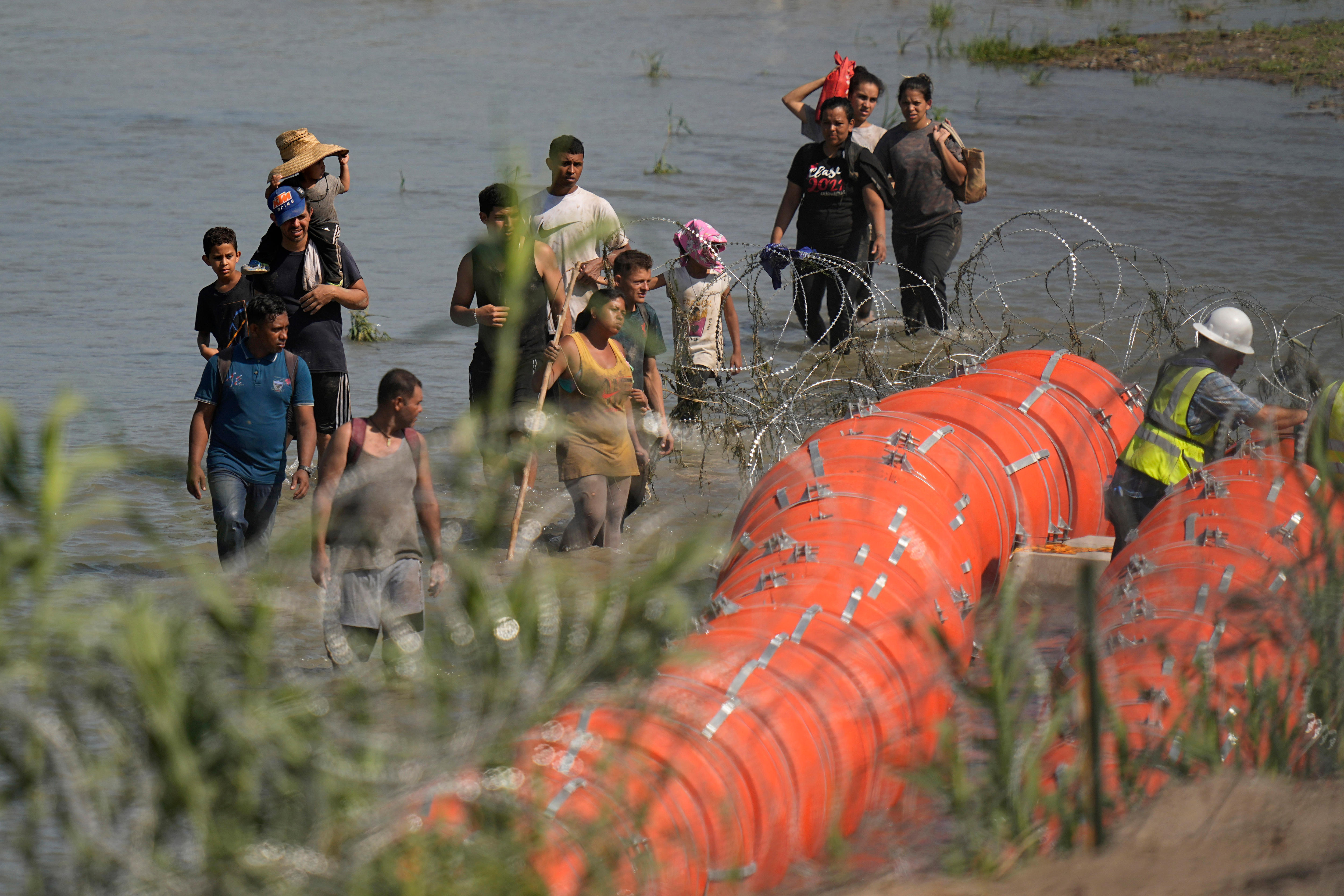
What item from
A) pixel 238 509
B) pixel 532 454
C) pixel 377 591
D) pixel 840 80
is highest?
pixel 840 80

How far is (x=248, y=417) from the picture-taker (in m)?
6.42

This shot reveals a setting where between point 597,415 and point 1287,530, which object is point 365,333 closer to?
point 597,415

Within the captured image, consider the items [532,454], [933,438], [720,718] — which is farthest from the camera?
[933,438]

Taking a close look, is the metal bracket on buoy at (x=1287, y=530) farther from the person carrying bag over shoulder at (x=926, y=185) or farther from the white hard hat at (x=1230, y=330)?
the person carrying bag over shoulder at (x=926, y=185)

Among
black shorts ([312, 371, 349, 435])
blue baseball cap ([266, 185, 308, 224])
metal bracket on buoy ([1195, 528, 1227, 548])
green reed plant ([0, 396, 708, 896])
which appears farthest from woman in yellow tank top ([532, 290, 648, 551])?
green reed plant ([0, 396, 708, 896])

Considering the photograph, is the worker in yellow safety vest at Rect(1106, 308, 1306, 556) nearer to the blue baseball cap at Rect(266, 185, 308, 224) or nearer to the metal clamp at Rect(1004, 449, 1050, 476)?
the metal clamp at Rect(1004, 449, 1050, 476)

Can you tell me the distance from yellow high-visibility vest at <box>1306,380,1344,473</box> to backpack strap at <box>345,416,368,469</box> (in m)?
3.44

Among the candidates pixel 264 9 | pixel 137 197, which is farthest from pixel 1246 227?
pixel 264 9

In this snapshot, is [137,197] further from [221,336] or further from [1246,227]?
[1246,227]

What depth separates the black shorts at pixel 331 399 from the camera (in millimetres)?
7695

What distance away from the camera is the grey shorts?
18.9 ft

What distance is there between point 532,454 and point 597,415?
4345 mm

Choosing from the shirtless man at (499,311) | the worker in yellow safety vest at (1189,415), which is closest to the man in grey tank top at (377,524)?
the shirtless man at (499,311)

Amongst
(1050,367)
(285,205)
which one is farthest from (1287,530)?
(285,205)
